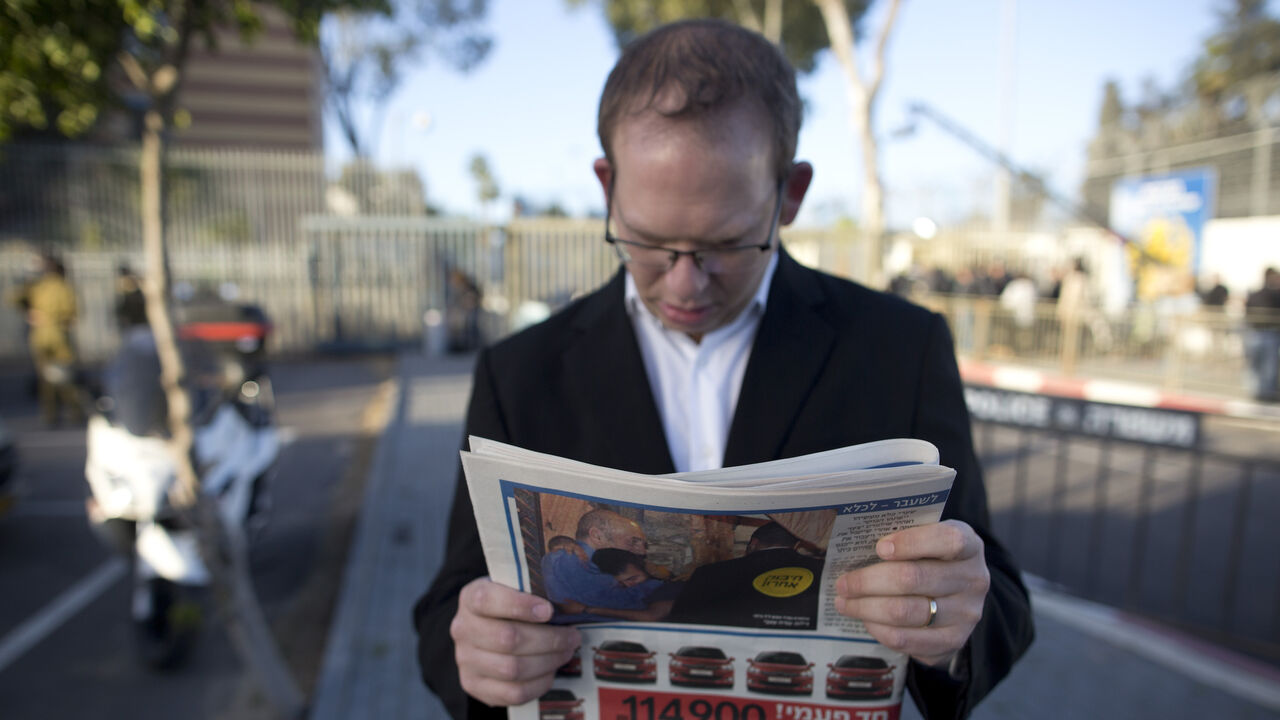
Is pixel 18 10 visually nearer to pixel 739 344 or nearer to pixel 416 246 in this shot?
pixel 739 344

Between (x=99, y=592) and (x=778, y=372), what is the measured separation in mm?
4766

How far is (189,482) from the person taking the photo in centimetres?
288

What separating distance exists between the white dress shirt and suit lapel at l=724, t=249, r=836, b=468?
44 mm

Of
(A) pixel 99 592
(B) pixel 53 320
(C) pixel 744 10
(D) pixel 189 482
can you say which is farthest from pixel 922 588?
(C) pixel 744 10

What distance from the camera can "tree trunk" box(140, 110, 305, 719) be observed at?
2730 millimetres

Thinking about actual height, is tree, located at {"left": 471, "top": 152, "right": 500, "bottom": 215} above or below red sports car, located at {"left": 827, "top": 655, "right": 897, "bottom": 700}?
above

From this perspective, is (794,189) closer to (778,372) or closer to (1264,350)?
(778,372)

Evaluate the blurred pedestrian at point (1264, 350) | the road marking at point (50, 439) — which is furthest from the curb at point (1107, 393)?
the road marking at point (50, 439)

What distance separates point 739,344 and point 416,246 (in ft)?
44.4

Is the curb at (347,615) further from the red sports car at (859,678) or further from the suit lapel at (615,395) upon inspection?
the red sports car at (859,678)

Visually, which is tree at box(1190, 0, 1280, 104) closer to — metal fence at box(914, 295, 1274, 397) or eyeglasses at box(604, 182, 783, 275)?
metal fence at box(914, 295, 1274, 397)

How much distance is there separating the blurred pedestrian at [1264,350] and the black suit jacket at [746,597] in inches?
494

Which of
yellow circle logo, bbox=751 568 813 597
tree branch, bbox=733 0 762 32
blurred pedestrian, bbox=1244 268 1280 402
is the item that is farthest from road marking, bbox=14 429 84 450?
tree branch, bbox=733 0 762 32

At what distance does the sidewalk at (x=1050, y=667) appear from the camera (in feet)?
10.0
